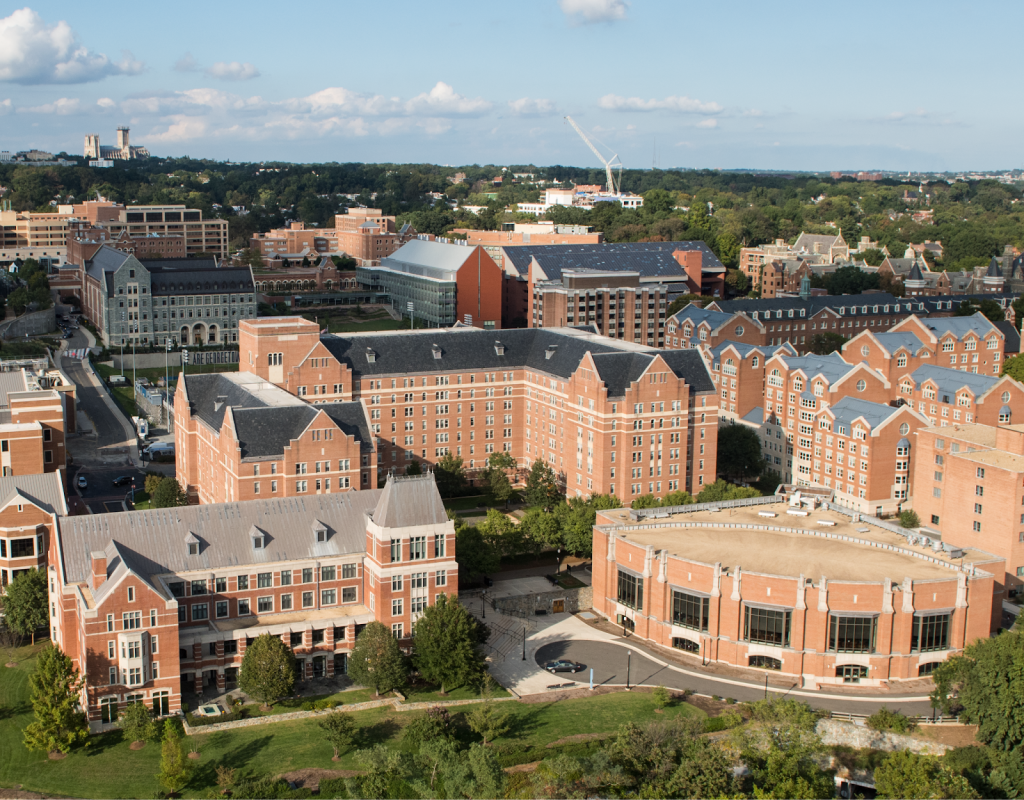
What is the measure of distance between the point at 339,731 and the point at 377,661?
26.5ft

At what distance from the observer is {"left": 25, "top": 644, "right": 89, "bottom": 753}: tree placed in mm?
80688

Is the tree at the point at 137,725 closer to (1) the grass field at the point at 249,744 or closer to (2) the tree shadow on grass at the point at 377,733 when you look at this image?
(1) the grass field at the point at 249,744

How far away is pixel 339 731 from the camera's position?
81.4 m

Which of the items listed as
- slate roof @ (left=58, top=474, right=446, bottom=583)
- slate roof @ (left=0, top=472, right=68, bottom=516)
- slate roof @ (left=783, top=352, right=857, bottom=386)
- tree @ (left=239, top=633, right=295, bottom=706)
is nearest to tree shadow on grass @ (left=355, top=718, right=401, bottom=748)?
tree @ (left=239, top=633, right=295, bottom=706)

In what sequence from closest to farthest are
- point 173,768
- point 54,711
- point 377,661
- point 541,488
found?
point 173,768, point 54,711, point 377,661, point 541,488

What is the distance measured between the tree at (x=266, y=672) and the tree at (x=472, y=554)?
27.0 metres

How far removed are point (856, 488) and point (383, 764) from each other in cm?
8138

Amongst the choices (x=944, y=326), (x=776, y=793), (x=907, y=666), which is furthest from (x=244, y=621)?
(x=944, y=326)

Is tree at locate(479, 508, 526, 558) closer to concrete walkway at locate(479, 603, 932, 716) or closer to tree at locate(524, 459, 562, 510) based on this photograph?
concrete walkway at locate(479, 603, 932, 716)

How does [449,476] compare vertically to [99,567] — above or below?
below

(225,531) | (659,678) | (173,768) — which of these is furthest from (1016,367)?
(173,768)

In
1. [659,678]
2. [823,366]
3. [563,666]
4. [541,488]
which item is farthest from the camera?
[823,366]

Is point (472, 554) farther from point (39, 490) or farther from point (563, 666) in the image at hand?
point (39, 490)

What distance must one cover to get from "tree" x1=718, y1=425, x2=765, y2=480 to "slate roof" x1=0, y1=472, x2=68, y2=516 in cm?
7920
